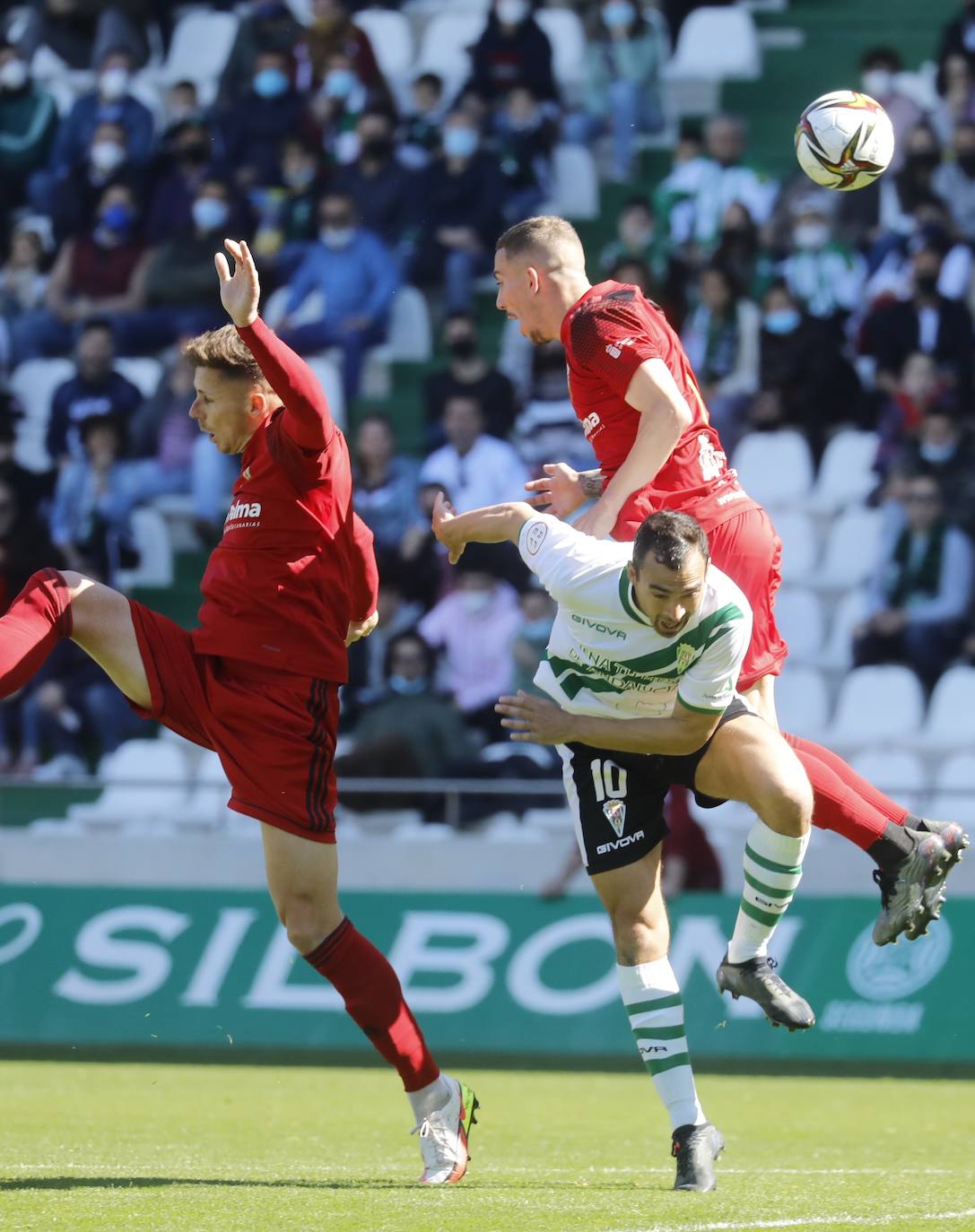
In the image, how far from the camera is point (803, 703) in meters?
13.8

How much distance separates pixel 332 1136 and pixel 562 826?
415 centimetres

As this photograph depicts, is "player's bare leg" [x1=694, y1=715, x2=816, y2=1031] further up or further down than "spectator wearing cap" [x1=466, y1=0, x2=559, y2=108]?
further down

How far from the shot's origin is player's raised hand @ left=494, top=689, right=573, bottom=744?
6.44 meters

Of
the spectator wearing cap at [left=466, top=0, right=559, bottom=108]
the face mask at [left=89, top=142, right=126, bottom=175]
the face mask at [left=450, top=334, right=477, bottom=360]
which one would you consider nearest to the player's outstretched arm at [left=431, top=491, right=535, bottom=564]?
the face mask at [left=450, top=334, right=477, bottom=360]

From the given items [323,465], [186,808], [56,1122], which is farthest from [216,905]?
[323,465]

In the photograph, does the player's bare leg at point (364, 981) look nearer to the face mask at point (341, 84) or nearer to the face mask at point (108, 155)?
the face mask at point (341, 84)

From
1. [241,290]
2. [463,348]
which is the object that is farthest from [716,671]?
[463,348]

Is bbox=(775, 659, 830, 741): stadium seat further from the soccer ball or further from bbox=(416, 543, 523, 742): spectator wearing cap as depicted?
the soccer ball

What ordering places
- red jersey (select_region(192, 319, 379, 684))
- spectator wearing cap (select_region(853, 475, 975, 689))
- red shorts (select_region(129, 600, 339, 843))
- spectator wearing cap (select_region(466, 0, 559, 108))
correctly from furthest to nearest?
spectator wearing cap (select_region(466, 0, 559, 108)), spectator wearing cap (select_region(853, 475, 975, 689)), red jersey (select_region(192, 319, 379, 684)), red shorts (select_region(129, 600, 339, 843))

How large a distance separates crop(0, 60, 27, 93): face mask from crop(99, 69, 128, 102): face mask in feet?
2.19

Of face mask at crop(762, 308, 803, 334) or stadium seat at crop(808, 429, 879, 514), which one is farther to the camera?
face mask at crop(762, 308, 803, 334)

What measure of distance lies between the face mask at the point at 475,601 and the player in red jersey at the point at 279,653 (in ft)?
22.7

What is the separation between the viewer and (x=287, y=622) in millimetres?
7055

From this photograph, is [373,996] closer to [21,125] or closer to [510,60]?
[510,60]
